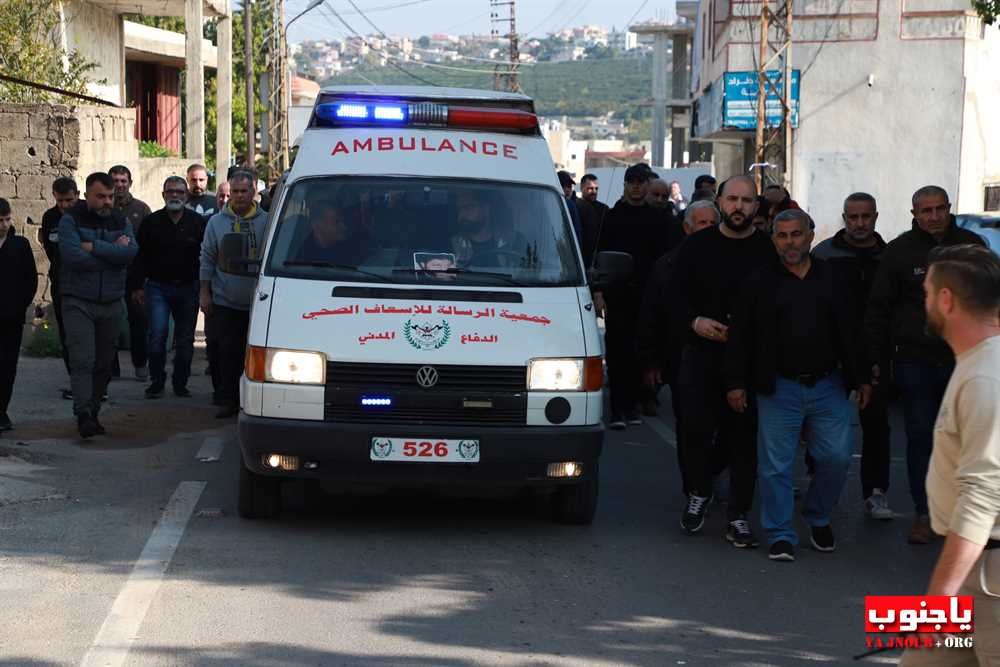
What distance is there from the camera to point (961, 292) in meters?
3.96

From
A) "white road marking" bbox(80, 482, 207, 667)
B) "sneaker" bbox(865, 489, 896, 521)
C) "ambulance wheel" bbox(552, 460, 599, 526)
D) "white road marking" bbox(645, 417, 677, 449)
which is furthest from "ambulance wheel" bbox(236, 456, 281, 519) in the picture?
"white road marking" bbox(645, 417, 677, 449)

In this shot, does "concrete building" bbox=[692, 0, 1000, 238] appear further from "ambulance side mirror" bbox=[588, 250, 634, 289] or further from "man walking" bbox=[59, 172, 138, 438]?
"ambulance side mirror" bbox=[588, 250, 634, 289]

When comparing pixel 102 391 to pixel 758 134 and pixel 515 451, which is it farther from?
pixel 758 134

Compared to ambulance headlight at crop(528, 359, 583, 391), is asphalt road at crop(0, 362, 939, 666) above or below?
below

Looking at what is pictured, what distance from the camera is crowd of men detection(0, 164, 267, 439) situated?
10531 mm

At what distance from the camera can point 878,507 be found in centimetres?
882

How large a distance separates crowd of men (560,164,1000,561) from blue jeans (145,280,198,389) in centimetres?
506

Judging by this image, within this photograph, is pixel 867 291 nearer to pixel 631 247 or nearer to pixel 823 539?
pixel 823 539

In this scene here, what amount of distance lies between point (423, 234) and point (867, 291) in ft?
9.18

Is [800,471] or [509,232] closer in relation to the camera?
[509,232]

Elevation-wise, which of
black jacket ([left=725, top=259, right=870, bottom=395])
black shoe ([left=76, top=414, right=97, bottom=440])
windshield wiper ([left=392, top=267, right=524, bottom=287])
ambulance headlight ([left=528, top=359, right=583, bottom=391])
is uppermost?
windshield wiper ([left=392, top=267, right=524, bottom=287])

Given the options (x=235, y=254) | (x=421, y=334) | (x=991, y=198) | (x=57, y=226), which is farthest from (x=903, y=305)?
(x=991, y=198)

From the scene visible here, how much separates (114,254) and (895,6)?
27834 mm

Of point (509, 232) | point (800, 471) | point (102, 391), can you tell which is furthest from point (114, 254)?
point (800, 471)
